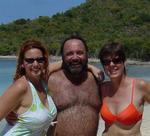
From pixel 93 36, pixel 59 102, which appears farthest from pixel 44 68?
pixel 93 36

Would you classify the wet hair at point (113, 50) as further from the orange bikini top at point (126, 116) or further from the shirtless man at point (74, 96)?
the orange bikini top at point (126, 116)

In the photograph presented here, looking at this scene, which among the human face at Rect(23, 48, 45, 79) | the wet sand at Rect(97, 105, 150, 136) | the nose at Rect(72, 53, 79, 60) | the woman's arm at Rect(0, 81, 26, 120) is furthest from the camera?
the wet sand at Rect(97, 105, 150, 136)

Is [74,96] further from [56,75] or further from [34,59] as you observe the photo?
[34,59]

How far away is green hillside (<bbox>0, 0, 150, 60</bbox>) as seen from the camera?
301 feet

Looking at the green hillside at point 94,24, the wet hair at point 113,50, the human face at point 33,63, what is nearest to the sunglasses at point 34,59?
the human face at point 33,63

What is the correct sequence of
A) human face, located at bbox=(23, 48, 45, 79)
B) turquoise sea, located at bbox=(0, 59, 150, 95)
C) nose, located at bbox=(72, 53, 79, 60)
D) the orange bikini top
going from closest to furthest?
human face, located at bbox=(23, 48, 45, 79)
the orange bikini top
nose, located at bbox=(72, 53, 79, 60)
turquoise sea, located at bbox=(0, 59, 150, 95)

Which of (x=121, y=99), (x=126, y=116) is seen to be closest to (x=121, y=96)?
(x=121, y=99)

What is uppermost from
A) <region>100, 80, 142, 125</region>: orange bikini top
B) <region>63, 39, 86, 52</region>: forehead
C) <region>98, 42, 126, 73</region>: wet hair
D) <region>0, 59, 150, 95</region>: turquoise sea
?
<region>63, 39, 86, 52</region>: forehead

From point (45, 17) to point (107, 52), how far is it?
352 ft

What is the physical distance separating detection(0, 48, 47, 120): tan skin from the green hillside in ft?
268

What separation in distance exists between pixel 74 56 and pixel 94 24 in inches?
3768

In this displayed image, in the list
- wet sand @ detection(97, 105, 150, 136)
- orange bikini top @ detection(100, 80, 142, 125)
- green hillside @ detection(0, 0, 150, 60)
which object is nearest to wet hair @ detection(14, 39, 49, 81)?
orange bikini top @ detection(100, 80, 142, 125)

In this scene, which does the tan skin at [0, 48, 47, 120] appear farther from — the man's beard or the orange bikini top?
the orange bikini top

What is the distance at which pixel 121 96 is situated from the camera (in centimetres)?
353
